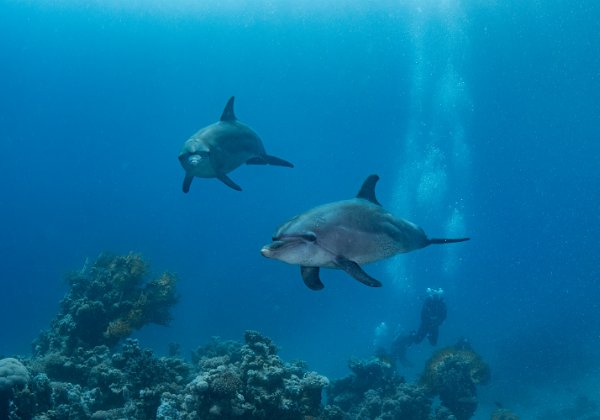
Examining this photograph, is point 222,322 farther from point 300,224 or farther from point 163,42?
point 163,42

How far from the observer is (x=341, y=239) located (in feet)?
13.9

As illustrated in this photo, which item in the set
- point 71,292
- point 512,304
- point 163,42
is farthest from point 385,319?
point 163,42

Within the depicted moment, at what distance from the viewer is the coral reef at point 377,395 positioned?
11.0 m

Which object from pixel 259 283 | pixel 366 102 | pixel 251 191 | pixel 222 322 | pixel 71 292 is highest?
pixel 366 102

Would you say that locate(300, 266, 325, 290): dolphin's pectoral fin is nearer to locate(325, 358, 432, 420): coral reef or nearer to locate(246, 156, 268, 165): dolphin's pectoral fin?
locate(246, 156, 268, 165): dolphin's pectoral fin

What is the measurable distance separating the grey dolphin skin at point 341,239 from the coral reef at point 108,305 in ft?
29.1

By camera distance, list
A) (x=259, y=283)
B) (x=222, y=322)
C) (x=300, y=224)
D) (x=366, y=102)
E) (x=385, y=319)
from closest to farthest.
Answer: (x=300, y=224) → (x=222, y=322) → (x=385, y=319) → (x=259, y=283) → (x=366, y=102)

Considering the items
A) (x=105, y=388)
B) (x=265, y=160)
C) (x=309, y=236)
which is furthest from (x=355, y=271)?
(x=265, y=160)

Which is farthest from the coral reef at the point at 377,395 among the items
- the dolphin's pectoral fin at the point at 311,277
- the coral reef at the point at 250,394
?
the dolphin's pectoral fin at the point at 311,277

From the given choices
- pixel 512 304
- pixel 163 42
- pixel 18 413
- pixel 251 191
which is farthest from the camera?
pixel 251 191

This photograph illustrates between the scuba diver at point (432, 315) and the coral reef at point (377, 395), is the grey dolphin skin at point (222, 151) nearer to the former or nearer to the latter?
the coral reef at point (377, 395)

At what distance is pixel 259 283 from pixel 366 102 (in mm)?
53344

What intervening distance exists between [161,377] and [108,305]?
4660 millimetres

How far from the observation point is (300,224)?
13.1ft
